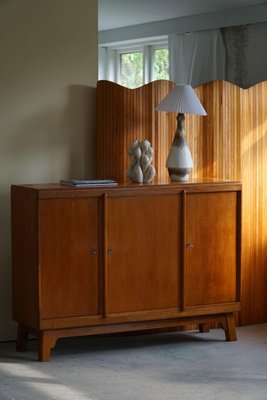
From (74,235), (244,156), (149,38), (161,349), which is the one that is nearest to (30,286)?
(74,235)

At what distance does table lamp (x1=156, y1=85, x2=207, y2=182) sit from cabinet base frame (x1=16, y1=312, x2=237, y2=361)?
90cm

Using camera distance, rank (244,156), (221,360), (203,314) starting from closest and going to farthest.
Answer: (221,360)
(203,314)
(244,156)

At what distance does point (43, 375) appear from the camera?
496 centimetres

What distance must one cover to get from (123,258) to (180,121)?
968 millimetres

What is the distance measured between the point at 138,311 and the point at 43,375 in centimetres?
77

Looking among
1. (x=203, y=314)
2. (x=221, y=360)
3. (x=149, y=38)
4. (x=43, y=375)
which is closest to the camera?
(x=43, y=375)

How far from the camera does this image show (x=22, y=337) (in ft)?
17.9

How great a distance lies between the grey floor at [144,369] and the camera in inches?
183

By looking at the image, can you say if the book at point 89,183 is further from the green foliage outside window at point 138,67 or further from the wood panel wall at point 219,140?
the green foliage outside window at point 138,67

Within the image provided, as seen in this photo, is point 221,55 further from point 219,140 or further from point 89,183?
point 89,183

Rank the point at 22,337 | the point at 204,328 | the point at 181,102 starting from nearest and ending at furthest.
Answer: the point at 22,337 < the point at 181,102 < the point at 204,328

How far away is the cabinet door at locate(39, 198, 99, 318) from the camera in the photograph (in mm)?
5188

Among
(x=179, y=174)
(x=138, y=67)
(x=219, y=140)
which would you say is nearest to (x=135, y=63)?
(x=138, y=67)

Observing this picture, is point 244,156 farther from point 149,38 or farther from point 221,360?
point 149,38
